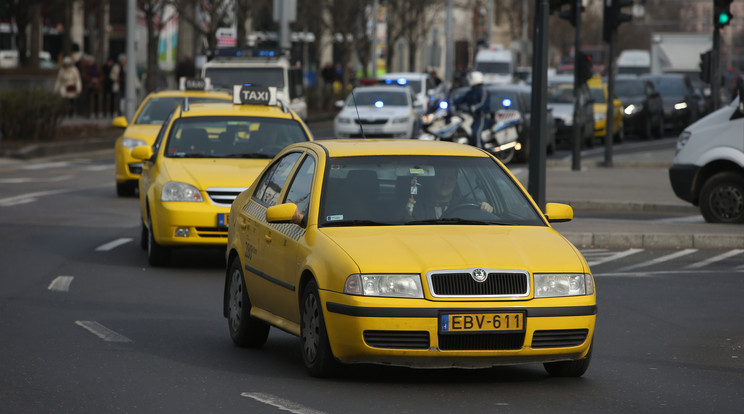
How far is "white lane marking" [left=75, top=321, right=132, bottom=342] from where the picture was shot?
9.73 m

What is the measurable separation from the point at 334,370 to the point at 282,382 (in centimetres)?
29

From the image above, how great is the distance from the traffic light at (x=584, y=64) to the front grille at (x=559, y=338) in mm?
18714

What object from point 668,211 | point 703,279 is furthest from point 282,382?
point 668,211

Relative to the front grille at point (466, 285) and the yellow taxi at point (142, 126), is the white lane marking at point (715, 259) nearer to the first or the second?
the front grille at point (466, 285)

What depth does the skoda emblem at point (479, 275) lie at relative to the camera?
764 centimetres

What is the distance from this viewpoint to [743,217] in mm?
18484

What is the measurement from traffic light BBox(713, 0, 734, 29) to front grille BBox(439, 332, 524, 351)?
1835 centimetres

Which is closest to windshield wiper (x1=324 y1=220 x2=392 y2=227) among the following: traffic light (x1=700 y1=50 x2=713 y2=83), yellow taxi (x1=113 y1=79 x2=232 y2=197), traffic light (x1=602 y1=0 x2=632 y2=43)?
yellow taxi (x1=113 y1=79 x2=232 y2=197)

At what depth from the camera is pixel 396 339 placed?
768 cm

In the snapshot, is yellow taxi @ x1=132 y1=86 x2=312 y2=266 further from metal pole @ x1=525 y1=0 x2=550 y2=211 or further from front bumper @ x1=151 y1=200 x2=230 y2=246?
metal pole @ x1=525 y1=0 x2=550 y2=211

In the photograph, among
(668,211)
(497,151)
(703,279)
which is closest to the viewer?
(703,279)

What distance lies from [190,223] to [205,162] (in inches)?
40.6

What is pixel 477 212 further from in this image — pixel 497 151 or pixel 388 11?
pixel 388 11

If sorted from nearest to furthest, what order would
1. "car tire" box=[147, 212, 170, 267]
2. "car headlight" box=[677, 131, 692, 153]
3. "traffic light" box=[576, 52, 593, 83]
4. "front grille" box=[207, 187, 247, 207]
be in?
"front grille" box=[207, 187, 247, 207] < "car tire" box=[147, 212, 170, 267] < "car headlight" box=[677, 131, 692, 153] < "traffic light" box=[576, 52, 593, 83]
